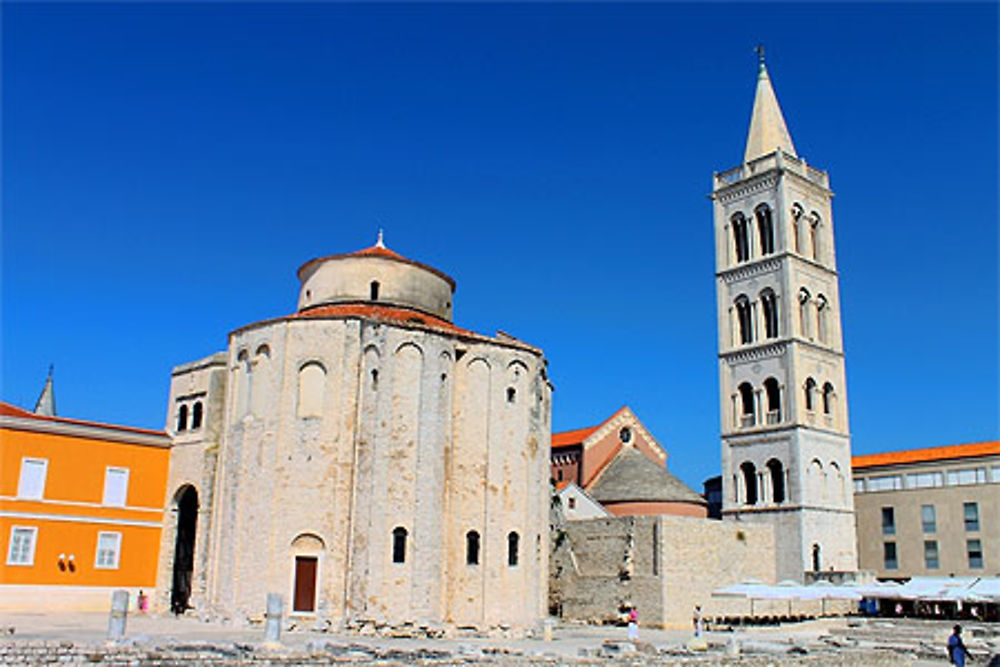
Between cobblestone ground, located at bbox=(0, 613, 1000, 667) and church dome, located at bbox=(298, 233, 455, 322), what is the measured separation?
12.5 meters

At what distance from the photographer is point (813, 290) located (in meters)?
45.4

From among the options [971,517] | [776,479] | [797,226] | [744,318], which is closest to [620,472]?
[776,479]

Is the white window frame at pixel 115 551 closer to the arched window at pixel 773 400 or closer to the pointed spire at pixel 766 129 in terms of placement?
the arched window at pixel 773 400

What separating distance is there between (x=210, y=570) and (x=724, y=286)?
28.3 m

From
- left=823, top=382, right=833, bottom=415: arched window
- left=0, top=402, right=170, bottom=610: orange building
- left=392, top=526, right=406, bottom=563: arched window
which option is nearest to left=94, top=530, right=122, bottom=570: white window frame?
left=0, top=402, right=170, bottom=610: orange building

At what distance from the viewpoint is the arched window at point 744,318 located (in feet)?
151

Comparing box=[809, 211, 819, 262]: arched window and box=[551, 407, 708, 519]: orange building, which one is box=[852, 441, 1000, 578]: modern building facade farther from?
box=[809, 211, 819, 262]: arched window

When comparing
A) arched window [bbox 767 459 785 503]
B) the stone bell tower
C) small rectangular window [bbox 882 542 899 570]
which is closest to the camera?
the stone bell tower

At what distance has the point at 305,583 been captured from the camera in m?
28.9

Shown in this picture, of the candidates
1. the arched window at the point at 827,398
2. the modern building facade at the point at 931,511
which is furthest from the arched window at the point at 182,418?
the modern building facade at the point at 931,511

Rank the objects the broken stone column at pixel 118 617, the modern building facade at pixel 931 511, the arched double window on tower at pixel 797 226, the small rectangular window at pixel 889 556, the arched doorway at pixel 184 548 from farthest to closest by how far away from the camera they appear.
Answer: the small rectangular window at pixel 889 556
the modern building facade at pixel 931 511
the arched double window on tower at pixel 797 226
the arched doorway at pixel 184 548
the broken stone column at pixel 118 617

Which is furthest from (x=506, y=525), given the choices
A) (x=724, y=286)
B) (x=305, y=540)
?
(x=724, y=286)

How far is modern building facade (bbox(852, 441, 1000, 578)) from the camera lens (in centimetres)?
4775

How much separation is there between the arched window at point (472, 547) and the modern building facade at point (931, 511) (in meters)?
29.7
